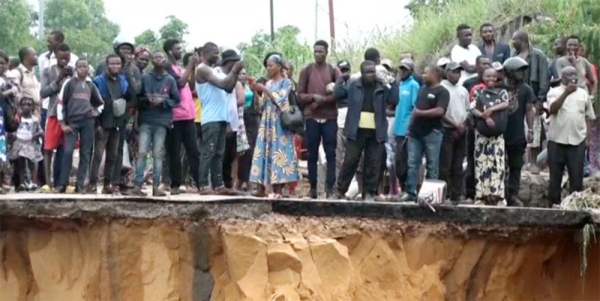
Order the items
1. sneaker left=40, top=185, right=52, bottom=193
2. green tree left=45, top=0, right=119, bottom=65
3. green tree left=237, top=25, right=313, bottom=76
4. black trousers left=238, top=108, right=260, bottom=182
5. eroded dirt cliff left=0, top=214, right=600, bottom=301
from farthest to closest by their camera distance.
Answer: green tree left=45, top=0, right=119, bottom=65 < green tree left=237, top=25, right=313, bottom=76 < black trousers left=238, top=108, right=260, bottom=182 < sneaker left=40, top=185, right=52, bottom=193 < eroded dirt cliff left=0, top=214, right=600, bottom=301

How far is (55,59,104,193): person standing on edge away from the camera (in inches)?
477

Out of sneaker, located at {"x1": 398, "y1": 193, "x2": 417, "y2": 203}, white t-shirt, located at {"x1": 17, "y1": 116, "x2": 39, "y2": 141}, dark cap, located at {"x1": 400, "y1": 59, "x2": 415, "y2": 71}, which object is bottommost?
sneaker, located at {"x1": 398, "y1": 193, "x2": 417, "y2": 203}

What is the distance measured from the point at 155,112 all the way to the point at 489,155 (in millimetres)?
3174

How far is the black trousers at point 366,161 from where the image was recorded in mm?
12266

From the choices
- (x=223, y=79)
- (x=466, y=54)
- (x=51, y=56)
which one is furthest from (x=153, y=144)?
(x=466, y=54)

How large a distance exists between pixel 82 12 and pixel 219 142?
2680cm

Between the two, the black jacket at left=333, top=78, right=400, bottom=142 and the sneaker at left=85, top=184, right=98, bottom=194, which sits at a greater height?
the black jacket at left=333, top=78, right=400, bottom=142

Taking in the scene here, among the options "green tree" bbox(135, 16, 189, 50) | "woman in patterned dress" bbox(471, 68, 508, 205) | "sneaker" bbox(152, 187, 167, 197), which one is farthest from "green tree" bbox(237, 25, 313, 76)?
"sneaker" bbox(152, 187, 167, 197)

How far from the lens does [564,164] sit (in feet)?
41.5

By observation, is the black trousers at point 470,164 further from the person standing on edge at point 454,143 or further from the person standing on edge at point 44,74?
the person standing on edge at point 44,74

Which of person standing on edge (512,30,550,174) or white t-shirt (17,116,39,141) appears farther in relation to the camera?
person standing on edge (512,30,550,174)

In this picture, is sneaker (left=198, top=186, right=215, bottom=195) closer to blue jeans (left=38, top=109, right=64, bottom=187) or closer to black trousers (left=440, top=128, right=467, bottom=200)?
blue jeans (left=38, top=109, right=64, bottom=187)

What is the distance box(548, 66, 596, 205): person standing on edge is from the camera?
12.4 metres

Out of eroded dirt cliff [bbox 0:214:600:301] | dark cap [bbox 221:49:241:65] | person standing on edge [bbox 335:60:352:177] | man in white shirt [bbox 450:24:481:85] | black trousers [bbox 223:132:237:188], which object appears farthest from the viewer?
man in white shirt [bbox 450:24:481:85]
